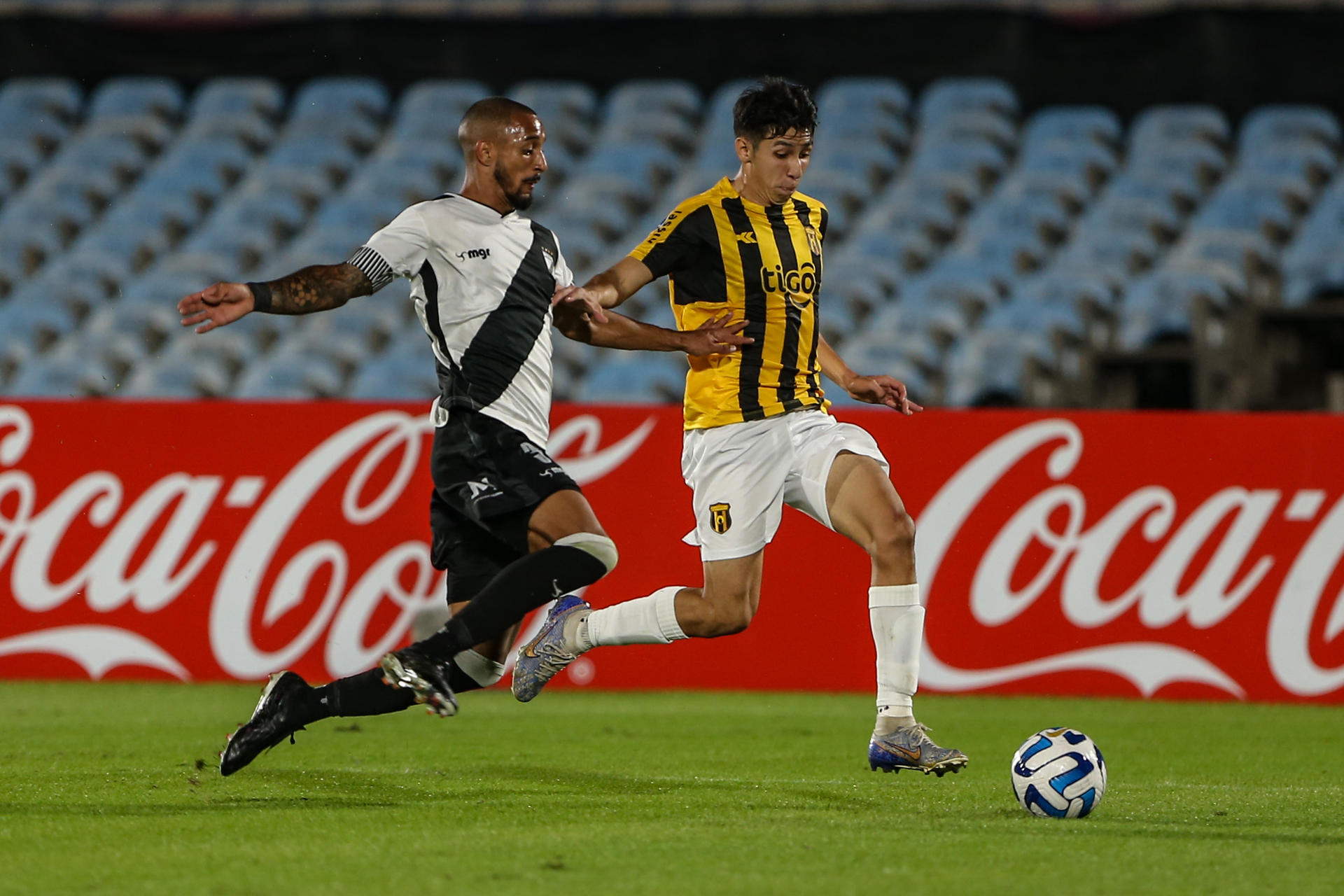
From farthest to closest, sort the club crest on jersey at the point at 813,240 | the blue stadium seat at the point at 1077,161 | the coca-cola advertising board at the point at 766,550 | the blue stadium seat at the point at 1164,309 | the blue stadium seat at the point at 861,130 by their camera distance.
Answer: the blue stadium seat at the point at 861,130 → the blue stadium seat at the point at 1077,161 → the blue stadium seat at the point at 1164,309 → the coca-cola advertising board at the point at 766,550 → the club crest on jersey at the point at 813,240

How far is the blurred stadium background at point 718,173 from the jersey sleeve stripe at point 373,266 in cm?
705

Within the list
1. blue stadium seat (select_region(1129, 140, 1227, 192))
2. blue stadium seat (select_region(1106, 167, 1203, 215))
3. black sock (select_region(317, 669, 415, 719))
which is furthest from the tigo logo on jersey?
blue stadium seat (select_region(1129, 140, 1227, 192))

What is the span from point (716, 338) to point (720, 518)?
1.96ft

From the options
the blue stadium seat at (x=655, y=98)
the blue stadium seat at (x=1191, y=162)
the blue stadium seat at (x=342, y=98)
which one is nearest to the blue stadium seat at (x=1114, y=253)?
the blue stadium seat at (x=1191, y=162)

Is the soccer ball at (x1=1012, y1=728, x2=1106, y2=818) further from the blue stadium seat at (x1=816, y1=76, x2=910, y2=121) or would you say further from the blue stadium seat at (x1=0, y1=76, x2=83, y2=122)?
the blue stadium seat at (x1=0, y1=76, x2=83, y2=122)

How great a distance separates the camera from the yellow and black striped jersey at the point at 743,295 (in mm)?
5645

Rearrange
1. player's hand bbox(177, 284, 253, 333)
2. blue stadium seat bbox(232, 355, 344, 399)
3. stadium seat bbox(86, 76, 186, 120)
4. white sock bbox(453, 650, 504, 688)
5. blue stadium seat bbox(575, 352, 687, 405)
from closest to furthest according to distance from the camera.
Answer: player's hand bbox(177, 284, 253, 333), white sock bbox(453, 650, 504, 688), blue stadium seat bbox(575, 352, 687, 405), blue stadium seat bbox(232, 355, 344, 399), stadium seat bbox(86, 76, 186, 120)

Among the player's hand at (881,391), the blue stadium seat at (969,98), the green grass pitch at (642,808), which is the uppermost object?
the blue stadium seat at (969,98)

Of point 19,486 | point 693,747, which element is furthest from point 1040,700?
point 19,486

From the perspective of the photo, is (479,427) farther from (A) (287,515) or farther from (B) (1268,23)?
(B) (1268,23)

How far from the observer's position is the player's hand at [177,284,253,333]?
447 cm

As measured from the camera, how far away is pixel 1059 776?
15.5ft

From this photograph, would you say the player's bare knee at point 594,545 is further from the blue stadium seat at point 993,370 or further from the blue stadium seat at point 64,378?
the blue stadium seat at point 64,378

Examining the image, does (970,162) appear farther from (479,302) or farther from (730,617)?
(479,302)
